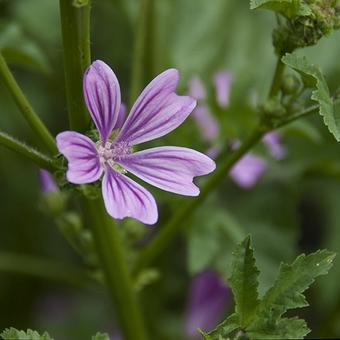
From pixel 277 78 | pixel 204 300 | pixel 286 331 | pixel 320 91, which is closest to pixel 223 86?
pixel 204 300

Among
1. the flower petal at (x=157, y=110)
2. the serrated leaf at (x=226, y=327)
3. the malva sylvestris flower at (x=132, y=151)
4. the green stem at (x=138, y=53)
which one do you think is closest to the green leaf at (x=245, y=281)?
the serrated leaf at (x=226, y=327)

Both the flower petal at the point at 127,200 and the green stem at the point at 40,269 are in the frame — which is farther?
the green stem at the point at 40,269

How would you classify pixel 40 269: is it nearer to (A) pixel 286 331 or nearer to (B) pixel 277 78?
(B) pixel 277 78

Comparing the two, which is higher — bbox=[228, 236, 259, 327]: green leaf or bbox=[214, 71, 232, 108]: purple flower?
bbox=[214, 71, 232, 108]: purple flower

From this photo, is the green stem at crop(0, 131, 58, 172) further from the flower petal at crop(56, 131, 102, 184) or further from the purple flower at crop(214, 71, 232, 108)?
the purple flower at crop(214, 71, 232, 108)

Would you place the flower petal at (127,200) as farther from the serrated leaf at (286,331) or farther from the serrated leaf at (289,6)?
the serrated leaf at (289,6)

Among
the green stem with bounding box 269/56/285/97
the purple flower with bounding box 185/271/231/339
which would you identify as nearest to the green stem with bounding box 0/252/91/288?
the purple flower with bounding box 185/271/231/339
